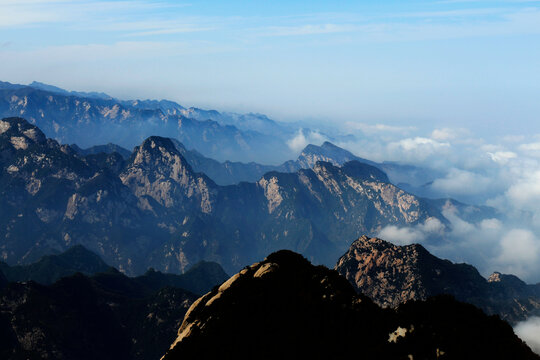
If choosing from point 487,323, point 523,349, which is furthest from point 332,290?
point 523,349

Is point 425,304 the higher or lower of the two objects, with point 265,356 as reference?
higher


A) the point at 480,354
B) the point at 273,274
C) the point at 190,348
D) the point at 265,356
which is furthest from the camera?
the point at 273,274

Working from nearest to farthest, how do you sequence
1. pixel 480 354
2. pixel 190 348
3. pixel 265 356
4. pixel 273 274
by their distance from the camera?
pixel 480 354
pixel 265 356
pixel 190 348
pixel 273 274

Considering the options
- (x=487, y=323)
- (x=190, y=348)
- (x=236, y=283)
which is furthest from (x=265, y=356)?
(x=487, y=323)

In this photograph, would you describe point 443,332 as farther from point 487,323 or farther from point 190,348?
point 190,348

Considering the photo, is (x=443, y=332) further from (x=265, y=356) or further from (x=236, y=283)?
(x=236, y=283)

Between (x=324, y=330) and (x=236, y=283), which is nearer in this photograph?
(x=324, y=330)
